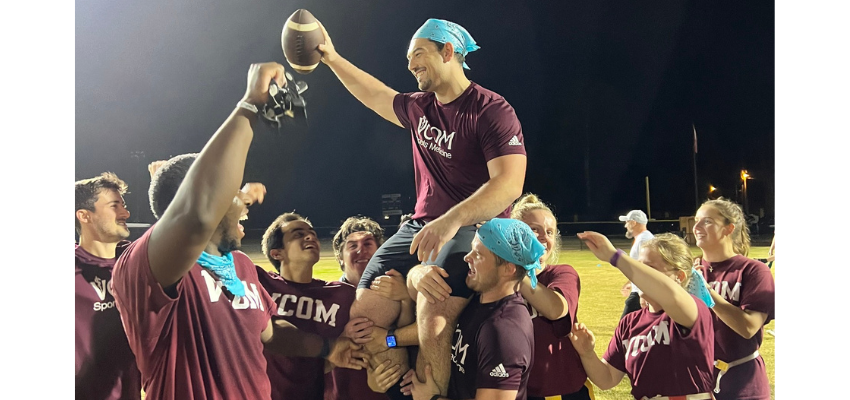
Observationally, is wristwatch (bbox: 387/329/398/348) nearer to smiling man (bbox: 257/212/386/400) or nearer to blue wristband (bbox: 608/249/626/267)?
smiling man (bbox: 257/212/386/400)

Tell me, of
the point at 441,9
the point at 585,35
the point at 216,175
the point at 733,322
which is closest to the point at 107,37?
the point at 216,175

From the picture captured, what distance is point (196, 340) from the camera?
254 centimetres

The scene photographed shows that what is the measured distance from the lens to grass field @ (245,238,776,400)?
8.75 ft

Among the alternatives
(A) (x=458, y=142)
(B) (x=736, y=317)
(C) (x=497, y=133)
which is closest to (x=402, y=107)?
(A) (x=458, y=142)

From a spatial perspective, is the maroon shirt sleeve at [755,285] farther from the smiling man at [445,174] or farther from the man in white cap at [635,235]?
the smiling man at [445,174]

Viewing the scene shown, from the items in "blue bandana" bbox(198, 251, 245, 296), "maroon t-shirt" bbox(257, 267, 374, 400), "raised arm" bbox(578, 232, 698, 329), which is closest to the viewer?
"raised arm" bbox(578, 232, 698, 329)

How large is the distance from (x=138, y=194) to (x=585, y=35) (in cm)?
206

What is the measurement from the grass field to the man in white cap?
0.15 ft

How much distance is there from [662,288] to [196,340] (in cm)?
177

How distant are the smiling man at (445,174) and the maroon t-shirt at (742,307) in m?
0.92

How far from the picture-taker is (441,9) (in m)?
2.79

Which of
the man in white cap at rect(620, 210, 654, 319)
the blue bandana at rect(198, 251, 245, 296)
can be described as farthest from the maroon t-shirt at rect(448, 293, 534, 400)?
the blue bandana at rect(198, 251, 245, 296)

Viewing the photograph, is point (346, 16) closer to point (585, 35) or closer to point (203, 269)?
point (585, 35)

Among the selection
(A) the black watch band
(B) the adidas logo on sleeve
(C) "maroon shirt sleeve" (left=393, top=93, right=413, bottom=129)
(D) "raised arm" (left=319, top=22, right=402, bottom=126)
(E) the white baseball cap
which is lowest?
(B) the adidas logo on sleeve
